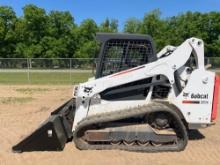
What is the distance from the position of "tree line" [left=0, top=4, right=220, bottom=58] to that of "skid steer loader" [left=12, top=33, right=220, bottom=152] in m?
41.1

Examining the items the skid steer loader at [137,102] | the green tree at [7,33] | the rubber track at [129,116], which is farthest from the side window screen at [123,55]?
the green tree at [7,33]

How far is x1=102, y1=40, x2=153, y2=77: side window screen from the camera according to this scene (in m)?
8.39

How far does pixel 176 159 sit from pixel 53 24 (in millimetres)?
49298

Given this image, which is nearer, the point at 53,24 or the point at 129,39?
the point at 129,39

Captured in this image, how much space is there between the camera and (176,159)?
754 centimetres

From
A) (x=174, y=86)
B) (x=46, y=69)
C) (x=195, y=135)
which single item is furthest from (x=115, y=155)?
(x=46, y=69)

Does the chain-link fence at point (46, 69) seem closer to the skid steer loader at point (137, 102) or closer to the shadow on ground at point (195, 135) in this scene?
the shadow on ground at point (195, 135)

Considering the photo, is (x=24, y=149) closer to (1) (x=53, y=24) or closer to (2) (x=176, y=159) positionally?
(2) (x=176, y=159)

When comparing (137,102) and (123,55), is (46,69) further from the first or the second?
(137,102)

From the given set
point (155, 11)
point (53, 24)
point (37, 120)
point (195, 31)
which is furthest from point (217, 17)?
point (37, 120)

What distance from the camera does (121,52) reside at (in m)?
8.49

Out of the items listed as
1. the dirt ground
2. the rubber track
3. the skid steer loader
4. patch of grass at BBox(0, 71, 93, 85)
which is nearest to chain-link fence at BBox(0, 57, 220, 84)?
patch of grass at BBox(0, 71, 93, 85)

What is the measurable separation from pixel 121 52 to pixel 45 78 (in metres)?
21.3

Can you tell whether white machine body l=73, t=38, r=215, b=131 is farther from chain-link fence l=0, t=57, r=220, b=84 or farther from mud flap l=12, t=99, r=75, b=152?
chain-link fence l=0, t=57, r=220, b=84
